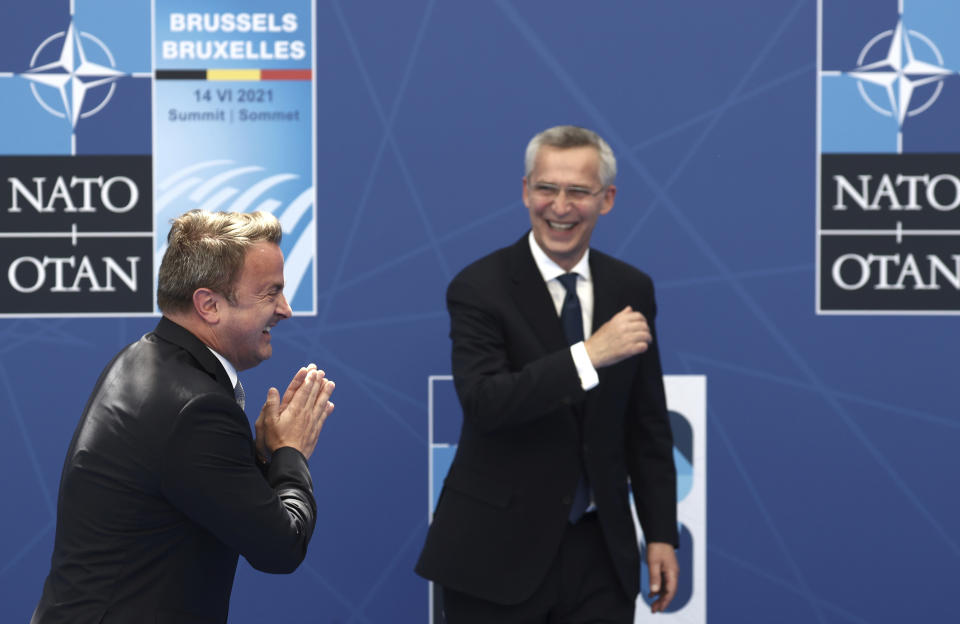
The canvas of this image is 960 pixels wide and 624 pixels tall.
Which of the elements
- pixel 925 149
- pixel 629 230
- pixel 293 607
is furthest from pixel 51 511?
pixel 925 149

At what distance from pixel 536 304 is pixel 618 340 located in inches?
10.8

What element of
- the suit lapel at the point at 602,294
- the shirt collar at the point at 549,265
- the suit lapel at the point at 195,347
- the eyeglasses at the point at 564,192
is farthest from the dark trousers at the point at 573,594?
the suit lapel at the point at 195,347

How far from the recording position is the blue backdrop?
342cm

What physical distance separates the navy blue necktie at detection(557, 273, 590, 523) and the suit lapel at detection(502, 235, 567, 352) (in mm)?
Answer: 31

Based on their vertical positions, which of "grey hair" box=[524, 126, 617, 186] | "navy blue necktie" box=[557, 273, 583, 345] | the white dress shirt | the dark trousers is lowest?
the dark trousers

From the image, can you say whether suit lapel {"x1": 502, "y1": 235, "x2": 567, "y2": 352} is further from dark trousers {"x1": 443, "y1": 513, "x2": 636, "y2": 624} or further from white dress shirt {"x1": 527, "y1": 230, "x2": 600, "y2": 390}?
dark trousers {"x1": 443, "y1": 513, "x2": 636, "y2": 624}

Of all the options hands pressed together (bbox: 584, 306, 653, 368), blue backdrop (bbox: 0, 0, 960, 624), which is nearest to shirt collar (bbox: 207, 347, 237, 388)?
hands pressed together (bbox: 584, 306, 653, 368)

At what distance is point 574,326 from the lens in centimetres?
248

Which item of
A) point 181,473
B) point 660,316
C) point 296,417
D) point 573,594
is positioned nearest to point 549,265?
point 573,594

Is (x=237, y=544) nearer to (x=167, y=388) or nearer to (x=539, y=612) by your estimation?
(x=167, y=388)

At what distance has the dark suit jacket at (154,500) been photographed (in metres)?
1.55

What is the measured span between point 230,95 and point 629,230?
1.38 meters

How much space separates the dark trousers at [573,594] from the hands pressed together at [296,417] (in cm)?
78

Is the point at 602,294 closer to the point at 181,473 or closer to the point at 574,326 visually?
the point at 574,326
